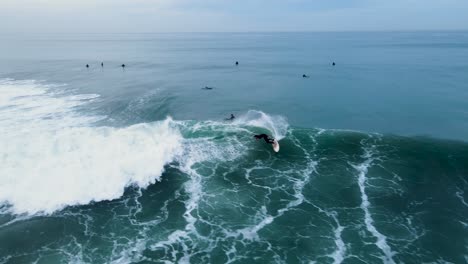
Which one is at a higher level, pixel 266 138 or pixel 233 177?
pixel 266 138

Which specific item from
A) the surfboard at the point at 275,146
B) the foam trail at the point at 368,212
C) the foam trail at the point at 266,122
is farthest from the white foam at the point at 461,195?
the foam trail at the point at 266,122

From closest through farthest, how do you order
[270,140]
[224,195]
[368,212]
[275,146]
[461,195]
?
[368,212] → [461,195] → [224,195] → [275,146] → [270,140]

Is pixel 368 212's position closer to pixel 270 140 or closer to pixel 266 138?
pixel 270 140

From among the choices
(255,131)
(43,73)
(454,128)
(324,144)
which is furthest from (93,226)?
(43,73)

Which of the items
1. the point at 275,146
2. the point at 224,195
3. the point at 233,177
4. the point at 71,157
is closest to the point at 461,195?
the point at 275,146

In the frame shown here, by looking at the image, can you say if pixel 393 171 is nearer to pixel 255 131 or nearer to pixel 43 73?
pixel 255 131

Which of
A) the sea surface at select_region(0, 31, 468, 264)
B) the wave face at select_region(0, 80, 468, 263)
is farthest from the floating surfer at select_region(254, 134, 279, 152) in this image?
the wave face at select_region(0, 80, 468, 263)

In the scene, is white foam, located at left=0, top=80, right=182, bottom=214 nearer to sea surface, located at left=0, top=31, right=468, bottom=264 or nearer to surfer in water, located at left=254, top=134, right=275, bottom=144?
sea surface, located at left=0, top=31, right=468, bottom=264
